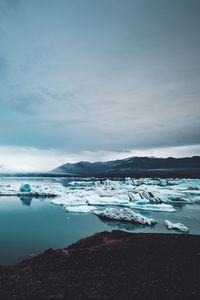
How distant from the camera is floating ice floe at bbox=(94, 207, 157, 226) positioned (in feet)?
46.1

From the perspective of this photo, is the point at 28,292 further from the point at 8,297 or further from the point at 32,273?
the point at 32,273

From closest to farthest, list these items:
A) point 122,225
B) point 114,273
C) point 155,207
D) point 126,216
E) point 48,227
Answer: point 114,273 < point 48,227 < point 122,225 < point 126,216 < point 155,207

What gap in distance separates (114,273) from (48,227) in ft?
29.7

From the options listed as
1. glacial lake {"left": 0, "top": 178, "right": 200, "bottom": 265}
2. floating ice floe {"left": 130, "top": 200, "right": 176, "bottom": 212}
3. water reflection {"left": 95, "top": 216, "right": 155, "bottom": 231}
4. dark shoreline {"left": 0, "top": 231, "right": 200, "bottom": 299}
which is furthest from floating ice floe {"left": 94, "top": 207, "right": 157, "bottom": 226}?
→ dark shoreline {"left": 0, "top": 231, "right": 200, "bottom": 299}

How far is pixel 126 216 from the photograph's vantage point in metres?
14.9

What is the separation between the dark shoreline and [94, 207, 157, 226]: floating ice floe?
529 centimetres

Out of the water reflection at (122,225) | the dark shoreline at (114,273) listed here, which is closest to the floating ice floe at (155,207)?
the water reflection at (122,225)

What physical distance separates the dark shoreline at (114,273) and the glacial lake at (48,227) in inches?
108

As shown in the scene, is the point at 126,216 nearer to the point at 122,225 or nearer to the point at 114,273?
the point at 122,225

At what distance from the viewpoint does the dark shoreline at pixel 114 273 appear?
16.0ft

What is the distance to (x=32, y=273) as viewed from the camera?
20.4ft

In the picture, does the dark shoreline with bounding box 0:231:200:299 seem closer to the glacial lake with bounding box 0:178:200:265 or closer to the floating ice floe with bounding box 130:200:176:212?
the glacial lake with bounding box 0:178:200:265

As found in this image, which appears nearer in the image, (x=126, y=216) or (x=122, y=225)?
(x=122, y=225)

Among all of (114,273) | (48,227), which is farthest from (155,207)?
(114,273)
